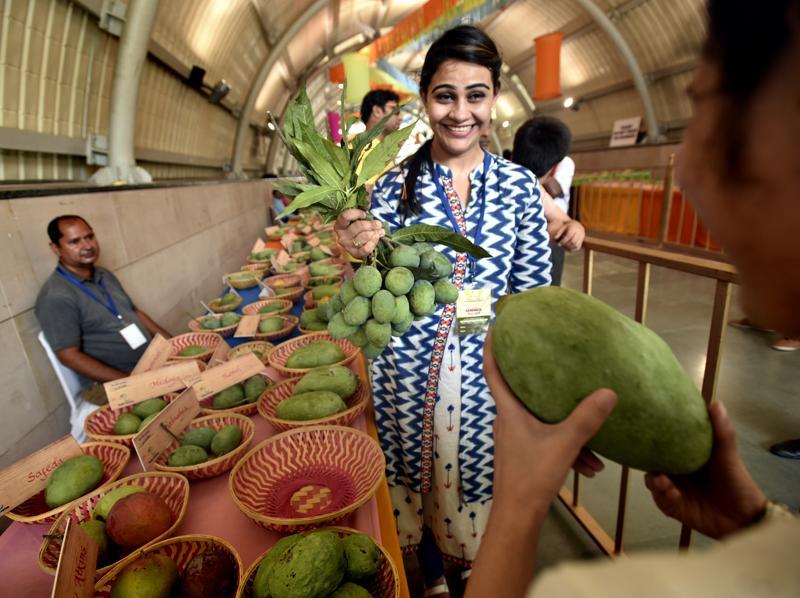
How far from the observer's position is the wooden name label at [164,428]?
1.24 meters

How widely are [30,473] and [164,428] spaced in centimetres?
34

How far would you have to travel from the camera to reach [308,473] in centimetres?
131

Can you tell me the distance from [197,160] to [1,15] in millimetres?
4509

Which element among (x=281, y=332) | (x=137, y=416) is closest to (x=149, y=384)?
(x=137, y=416)

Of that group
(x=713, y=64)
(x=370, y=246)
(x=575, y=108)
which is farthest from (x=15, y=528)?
(x=575, y=108)

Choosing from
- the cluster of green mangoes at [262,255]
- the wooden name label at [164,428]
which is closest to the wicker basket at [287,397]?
the wooden name label at [164,428]

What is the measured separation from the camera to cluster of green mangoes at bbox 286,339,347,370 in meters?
1.83

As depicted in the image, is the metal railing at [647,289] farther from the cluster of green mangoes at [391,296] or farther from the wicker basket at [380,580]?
the wicker basket at [380,580]

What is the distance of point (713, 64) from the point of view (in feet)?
1.22

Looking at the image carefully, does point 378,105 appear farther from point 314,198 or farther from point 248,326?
point 314,198

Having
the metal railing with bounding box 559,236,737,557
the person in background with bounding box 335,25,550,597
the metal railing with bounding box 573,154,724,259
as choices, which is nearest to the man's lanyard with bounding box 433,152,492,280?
the person in background with bounding box 335,25,550,597

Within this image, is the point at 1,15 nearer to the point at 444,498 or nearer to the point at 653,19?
the point at 444,498

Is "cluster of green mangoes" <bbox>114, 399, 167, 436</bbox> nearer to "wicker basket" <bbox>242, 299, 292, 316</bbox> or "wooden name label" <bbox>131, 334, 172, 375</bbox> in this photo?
"wooden name label" <bbox>131, 334, 172, 375</bbox>

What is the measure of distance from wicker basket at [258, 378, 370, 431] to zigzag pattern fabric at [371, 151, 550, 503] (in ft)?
0.35
